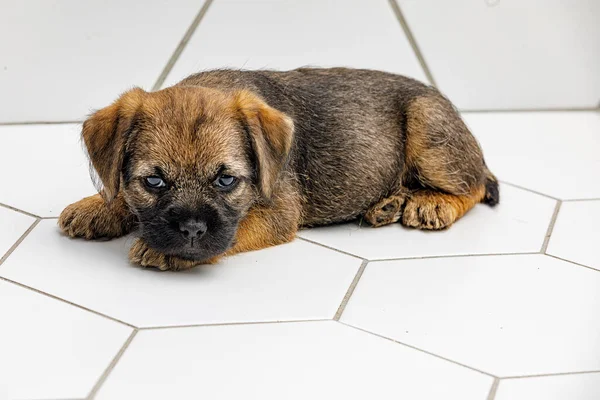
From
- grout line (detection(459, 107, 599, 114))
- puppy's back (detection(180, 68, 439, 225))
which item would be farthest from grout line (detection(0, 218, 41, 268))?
grout line (detection(459, 107, 599, 114))

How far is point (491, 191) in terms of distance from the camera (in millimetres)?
4766

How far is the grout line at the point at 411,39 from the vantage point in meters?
5.70

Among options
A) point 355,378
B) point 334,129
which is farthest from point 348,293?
point 334,129

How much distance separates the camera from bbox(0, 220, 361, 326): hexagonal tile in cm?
382

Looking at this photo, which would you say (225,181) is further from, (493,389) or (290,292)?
(493,389)

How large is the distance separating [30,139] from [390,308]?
2.15 metres

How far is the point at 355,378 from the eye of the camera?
3.51m

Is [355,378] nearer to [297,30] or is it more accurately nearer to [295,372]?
[295,372]

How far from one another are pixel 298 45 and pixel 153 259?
2.01m

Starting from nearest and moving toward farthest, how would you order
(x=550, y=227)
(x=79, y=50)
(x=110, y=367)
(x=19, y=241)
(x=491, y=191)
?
(x=110, y=367) < (x=19, y=241) < (x=550, y=227) < (x=491, y=191) < (x=79, y=50)

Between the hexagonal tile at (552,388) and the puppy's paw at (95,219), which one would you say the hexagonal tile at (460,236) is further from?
the hexagonal tile at (552,388)

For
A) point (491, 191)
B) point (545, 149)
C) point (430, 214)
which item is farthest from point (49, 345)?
point (545, 149)

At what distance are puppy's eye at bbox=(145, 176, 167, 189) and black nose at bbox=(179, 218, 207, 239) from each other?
17 centimetres

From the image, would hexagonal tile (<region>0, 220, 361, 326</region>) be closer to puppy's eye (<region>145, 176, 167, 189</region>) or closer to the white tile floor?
the white tile floor
